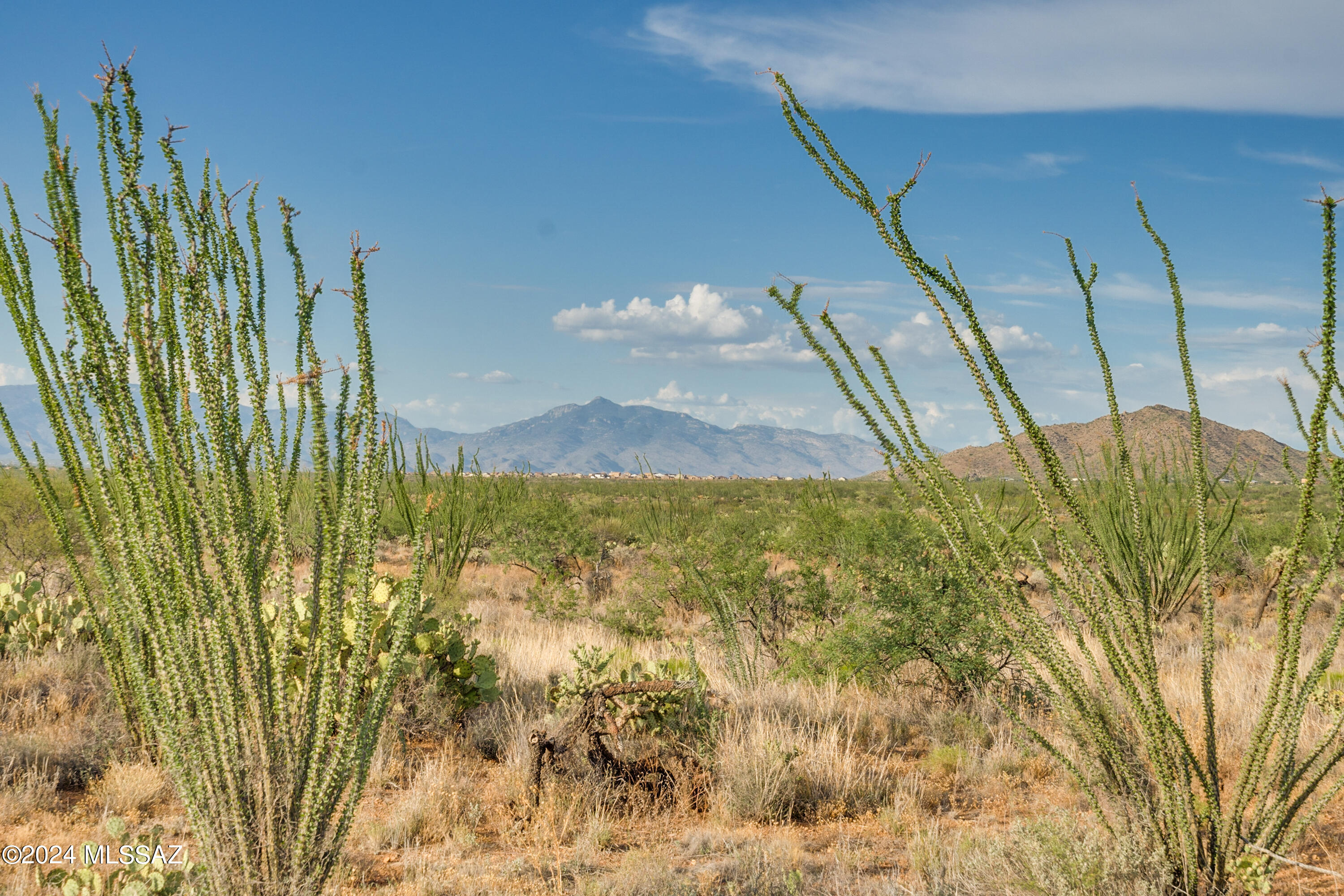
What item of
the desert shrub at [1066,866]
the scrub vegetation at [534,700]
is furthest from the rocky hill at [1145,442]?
the desert shrub at [1066,866]

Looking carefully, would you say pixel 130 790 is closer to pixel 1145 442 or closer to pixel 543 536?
pixel 543 536

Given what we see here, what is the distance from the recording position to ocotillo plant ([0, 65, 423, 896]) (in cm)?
277

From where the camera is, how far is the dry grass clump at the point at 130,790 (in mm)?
4215

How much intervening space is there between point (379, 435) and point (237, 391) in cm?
54

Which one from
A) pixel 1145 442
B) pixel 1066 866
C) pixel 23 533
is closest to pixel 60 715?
pixel 1066 866

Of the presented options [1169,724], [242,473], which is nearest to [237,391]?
[242,473]

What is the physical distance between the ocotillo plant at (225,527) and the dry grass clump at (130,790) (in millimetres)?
1691

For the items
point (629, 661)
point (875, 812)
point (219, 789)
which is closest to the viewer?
point (219, 789)

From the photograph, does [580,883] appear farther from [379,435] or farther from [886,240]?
[886,240]

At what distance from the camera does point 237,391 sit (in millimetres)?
2938

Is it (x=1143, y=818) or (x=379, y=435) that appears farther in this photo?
(x=1143, y=818)

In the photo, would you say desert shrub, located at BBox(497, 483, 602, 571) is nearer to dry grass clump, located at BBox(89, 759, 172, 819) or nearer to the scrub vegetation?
the scrub vegetation

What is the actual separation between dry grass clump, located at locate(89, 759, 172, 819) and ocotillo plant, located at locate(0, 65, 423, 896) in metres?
1.69

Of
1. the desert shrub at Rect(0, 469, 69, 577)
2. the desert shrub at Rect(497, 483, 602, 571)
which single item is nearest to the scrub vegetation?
the desert shrub at Rect(0, 469, 69, 577)
